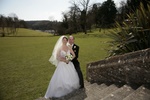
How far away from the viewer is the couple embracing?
562 centimetres

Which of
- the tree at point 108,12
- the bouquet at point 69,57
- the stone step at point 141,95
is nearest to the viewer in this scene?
the stone step at point 141,95

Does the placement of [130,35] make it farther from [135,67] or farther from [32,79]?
[32,79]

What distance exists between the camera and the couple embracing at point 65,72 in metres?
5.62

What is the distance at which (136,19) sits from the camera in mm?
5629

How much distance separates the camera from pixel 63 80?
5734 millimetres

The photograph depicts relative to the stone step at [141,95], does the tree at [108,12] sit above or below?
above

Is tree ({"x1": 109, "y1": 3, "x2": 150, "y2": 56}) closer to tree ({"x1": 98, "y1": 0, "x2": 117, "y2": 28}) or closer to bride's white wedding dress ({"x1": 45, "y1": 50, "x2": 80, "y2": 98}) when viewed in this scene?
bride's white wedding dress ({"x1": 45, "y1": 50, "x2": 80, "y2": 98})

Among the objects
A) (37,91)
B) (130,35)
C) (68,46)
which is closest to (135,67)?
(130,35)

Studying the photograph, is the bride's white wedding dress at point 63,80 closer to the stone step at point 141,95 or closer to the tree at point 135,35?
the tree at point 135,35

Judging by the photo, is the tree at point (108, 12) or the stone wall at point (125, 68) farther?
the tree at point (108, 12)

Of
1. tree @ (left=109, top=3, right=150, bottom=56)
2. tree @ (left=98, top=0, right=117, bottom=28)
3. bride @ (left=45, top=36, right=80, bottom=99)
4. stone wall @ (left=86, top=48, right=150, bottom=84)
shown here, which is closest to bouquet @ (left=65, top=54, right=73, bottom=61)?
bride @ (left=45, top=36, right=80, bottom=99)

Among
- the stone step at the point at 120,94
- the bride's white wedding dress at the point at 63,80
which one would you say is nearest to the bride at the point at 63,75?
the bride's white wedding dress at the point at 63,80

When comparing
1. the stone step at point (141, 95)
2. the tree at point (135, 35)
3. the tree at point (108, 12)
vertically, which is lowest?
the stone step at point (141, 95)

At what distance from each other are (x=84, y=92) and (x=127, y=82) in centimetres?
148
